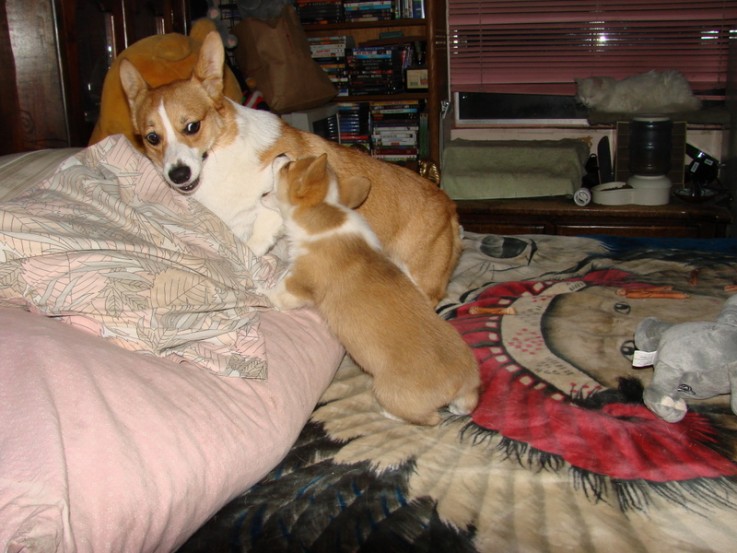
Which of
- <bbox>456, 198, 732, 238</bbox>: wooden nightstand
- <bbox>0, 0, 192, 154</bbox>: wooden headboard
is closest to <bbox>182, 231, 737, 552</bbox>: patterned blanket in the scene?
<bbox>0, 0, 192, 154</bbox>: wooden headboard

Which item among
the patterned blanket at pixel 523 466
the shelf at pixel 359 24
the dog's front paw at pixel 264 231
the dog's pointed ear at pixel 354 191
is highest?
the shelf at pixel 359 24

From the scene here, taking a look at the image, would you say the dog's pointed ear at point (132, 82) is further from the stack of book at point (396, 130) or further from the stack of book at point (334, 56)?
the stack of book at point (396, 130)

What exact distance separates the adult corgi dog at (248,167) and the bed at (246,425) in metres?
0.13

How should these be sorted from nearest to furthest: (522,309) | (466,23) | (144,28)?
(522,309) → (144,28) → (466,23)

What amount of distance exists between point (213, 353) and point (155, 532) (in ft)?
1.49

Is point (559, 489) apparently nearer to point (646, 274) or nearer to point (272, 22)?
point (646, 274)

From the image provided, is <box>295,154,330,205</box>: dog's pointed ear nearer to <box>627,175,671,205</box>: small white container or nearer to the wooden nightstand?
the wooden nightstand

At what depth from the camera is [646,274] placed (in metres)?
2.37

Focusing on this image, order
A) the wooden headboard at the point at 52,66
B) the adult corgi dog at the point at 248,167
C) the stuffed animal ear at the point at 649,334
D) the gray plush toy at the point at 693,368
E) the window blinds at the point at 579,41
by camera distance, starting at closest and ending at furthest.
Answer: the gray plush toy at the point at 693,368 → the stuffed animal ear at the point at 649,334 → the adult corgi dog at the point at 248,167 → the wooden headboard at the point at 52,66 → the window blinds at the point at 579,41

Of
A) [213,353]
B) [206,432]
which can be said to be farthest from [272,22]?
[206,432]

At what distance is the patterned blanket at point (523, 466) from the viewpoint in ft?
3.98

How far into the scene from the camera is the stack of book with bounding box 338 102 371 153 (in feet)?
15.4

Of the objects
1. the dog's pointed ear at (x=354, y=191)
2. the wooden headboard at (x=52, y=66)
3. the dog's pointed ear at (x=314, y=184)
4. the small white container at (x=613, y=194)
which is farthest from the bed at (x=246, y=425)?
the small white container at (x=613, y=194)

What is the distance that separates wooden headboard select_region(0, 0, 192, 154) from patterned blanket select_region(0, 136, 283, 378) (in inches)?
35.1
